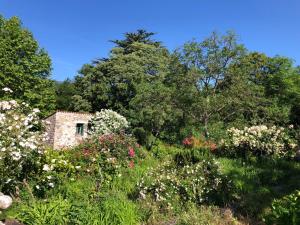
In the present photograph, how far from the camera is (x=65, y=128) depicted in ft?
73.4

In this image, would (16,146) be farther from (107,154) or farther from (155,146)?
(155,146)

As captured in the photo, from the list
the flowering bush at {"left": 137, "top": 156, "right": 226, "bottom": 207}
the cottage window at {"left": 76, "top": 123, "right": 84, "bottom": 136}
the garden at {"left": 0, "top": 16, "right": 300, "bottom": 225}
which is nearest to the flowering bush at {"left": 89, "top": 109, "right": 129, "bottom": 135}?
the garden at {"left": 0, "top": 16, "right": 300, "bottom": 225}

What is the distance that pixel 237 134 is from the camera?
13.7 metres

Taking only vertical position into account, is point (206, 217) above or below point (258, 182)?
below

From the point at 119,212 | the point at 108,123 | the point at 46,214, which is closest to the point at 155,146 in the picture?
the point at 108,123

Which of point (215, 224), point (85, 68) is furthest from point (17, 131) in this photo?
point (85, 68)

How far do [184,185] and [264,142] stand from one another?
592 cm

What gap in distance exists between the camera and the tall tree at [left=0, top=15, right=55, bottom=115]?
1096 inches

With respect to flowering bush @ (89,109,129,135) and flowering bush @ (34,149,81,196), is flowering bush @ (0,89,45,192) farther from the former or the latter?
flowering bush @ (89,109,129,135)

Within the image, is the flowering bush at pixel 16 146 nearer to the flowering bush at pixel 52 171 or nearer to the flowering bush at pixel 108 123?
the flowering bush at pixel 52 171

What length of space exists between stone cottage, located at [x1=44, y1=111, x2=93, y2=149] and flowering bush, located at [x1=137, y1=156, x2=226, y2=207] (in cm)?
1404

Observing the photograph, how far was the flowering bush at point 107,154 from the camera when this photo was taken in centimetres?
1167

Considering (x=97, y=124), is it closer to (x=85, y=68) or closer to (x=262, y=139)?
(x=262, y=139)

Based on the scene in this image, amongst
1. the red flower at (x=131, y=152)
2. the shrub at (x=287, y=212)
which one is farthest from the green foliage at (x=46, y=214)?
the red flower at (x=131, y=152)
